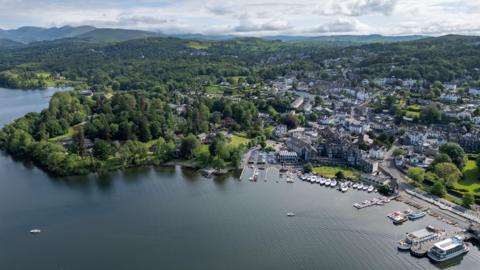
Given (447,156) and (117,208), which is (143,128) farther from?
(447,156)

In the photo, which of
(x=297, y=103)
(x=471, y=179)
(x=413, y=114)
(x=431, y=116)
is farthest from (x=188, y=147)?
(x=413, y=114)

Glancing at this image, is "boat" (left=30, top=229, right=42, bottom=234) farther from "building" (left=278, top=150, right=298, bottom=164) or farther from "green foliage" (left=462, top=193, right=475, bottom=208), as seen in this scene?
"green foliage" (left=462, top=193, right=475, bottom=208)

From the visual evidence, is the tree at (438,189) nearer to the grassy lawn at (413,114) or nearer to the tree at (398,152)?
the tree at (398,152)

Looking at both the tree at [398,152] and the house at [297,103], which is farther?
the house at [297,103]

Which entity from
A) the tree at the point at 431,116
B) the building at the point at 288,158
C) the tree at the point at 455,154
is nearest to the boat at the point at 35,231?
the building at the point at 288,158

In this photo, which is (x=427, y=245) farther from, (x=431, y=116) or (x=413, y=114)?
(x=413, y=114)

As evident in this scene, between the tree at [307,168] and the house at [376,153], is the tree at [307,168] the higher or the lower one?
the lower one

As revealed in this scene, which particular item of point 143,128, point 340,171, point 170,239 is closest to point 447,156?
point 340,171
